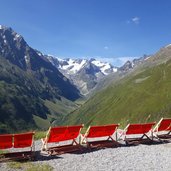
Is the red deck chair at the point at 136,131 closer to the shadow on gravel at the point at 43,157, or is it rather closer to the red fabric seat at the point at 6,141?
the shadow on gravel at the point at 43,157

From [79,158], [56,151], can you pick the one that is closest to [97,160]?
[79,158]

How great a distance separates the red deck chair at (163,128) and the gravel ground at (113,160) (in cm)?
406

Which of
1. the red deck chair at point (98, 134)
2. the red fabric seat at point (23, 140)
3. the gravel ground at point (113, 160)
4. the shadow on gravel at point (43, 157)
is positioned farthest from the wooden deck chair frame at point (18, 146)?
the red deck chair at point (98, 134)

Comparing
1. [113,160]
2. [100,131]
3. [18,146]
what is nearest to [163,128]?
[100,131]

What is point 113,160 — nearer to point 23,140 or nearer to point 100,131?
point 100,131

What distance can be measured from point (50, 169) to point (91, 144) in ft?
22.7

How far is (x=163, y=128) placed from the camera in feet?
97.0

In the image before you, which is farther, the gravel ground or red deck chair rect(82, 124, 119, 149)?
red deck chair rect(82, 124, 119, 149)

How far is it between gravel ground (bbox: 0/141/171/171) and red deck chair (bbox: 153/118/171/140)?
406 cm

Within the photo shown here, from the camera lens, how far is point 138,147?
83.6ft

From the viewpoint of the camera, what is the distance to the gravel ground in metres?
19.1

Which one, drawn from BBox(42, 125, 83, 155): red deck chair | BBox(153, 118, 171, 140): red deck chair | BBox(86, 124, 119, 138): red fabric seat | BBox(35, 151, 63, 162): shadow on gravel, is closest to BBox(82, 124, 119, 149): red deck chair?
BBox(86, 124, 119, 138): red fabric seat

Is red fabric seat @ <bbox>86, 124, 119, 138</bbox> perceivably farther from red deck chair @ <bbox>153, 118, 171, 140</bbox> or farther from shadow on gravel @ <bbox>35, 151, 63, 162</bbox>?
red deck chair @ <bbox>153, 118, 171, 140</bbox>

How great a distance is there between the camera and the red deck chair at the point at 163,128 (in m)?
29.0
